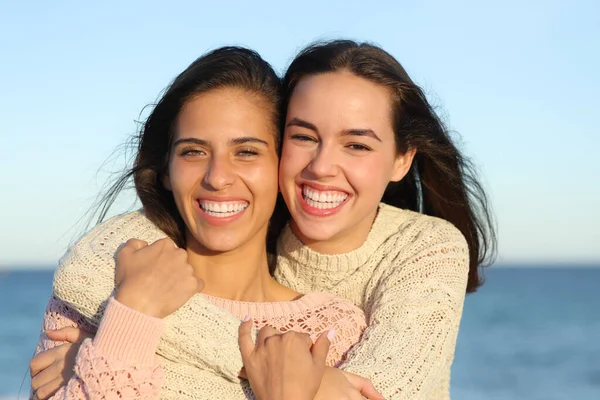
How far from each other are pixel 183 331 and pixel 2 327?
78.3 ft

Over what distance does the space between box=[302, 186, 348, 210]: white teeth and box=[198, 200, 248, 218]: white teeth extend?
12.2 inches

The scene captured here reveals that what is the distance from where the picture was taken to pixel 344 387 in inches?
121

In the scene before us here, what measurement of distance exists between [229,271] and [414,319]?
0.87 metres

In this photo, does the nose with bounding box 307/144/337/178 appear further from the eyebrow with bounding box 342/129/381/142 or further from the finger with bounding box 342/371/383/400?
the finger with bounding box 342/371/383/400

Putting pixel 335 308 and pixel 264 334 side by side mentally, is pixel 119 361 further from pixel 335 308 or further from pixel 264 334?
pixel 335 308

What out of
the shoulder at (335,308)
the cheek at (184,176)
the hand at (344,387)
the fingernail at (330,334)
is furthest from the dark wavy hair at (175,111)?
the hand at (344,387)

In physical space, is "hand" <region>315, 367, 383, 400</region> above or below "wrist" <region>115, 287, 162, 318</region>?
below

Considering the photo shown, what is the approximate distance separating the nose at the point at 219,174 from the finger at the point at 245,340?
0.59 metres

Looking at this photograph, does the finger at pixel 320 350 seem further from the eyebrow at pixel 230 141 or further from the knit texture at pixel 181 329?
the eyebrow at pixel 230 141

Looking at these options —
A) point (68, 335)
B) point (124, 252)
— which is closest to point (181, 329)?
point (124, 252)

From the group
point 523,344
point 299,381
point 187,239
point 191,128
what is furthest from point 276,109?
point 523,344

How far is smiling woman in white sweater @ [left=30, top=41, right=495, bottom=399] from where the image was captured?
3.22 m

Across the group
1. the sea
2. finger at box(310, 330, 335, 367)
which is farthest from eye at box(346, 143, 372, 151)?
the sea

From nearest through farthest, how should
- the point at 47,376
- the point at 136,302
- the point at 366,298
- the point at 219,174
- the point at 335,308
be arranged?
the point at 136,302 < the point at 47,376 < the point at 219,174 < the point at 335,308 < the point at 366,298
